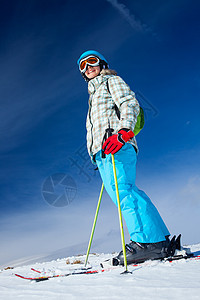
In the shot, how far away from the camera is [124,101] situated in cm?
368

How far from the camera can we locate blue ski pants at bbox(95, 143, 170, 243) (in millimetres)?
3268

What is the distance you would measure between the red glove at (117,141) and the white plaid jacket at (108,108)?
0.64ft

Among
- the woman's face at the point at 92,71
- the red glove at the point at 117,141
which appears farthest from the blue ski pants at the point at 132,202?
the woman's face at the point at 92,71

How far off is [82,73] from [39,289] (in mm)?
3784

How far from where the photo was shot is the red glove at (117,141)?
3.26m

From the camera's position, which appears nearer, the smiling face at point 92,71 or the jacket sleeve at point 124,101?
the jacket sleeve at point 124,101

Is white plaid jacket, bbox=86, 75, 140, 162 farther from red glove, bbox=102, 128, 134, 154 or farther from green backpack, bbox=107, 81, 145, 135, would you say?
red glove, bbox=102, 128, 134, 154

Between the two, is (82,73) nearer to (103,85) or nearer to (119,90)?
(103,85)

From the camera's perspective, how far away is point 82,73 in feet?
15.1

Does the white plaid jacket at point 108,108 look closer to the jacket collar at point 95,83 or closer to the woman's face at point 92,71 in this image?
the jacket collar at point 95,83

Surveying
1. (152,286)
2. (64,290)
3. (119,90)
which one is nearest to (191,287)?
(152,286)

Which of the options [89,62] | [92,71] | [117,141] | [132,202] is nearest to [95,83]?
[92,71]

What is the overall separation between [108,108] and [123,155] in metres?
Answer: 0.85

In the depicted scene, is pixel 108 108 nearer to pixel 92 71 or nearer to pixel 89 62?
pixel 92 71
